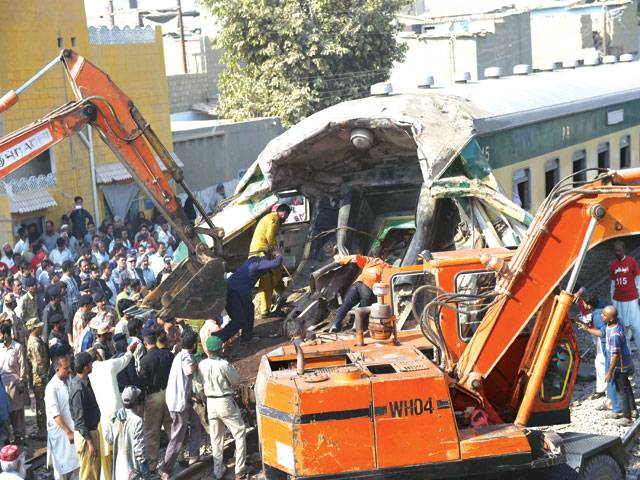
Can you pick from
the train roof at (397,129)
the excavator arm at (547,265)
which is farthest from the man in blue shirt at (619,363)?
the excavator arm at (547,265)

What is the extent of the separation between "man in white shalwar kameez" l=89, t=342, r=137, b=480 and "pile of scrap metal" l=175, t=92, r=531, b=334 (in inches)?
117

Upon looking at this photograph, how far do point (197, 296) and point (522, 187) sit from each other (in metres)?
6.01

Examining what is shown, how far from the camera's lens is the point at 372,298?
11852mm

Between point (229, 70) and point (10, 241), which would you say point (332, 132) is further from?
point (229, 70)

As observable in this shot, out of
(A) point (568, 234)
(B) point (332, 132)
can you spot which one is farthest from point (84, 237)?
(A) point (568, 234)

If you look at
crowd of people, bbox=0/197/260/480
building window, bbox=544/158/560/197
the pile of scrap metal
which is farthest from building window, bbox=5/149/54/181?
building window, bbox=544/158/560/197

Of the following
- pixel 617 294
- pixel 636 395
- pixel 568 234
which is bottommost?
pixel 636 395

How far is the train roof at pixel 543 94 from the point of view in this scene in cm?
1559

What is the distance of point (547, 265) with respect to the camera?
9.03 m

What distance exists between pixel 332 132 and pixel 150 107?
14912 mm

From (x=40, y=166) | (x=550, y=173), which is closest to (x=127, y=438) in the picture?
(x=550, y=173)

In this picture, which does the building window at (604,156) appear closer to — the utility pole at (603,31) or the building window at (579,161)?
the building window at (579,161)

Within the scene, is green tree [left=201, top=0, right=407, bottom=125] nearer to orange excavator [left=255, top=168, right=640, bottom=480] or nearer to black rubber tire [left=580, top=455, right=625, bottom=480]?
orange excavator [left=255, top=168, right=640, bottom=480]

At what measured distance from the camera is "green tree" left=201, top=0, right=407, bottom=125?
30781 millimetres
